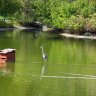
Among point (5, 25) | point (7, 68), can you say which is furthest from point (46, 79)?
point (5, 25)

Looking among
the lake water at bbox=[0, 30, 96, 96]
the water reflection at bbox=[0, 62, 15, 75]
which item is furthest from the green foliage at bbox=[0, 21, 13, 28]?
the water reflection at bbox=[0, 62, 15, 75]

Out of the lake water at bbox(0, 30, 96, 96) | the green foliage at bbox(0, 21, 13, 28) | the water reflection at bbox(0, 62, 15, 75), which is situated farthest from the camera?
the green foliage at bbox(0, 21, 13, 28)

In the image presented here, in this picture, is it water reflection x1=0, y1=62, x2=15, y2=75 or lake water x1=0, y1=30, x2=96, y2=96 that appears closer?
lake water x1=0, y1=30, x2=96, y2=96

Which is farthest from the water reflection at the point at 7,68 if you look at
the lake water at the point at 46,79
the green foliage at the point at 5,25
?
the green foliage at the point at 5,25

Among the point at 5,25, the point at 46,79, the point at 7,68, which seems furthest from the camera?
the point at 5,25

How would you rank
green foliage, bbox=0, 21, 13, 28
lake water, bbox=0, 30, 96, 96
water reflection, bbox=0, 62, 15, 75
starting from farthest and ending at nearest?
1. green foliage, bbox=0, 21, 13, 28
2. water reflection, bbox=0, 62, 15, 75
3. lake water, bbox=0, 30, 96, 96

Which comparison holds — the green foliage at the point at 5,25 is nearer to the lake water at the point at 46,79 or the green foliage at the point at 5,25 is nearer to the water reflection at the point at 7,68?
the lake water at the point at 46,79

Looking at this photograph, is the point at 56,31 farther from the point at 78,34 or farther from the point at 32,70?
the point at 32,70

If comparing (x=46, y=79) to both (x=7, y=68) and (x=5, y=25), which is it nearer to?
(x=7, y=68)

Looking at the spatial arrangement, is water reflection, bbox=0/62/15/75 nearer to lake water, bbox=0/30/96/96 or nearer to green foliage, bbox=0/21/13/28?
lake water, bbox=0/30/96/96

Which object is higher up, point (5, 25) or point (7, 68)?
point (7, 68)

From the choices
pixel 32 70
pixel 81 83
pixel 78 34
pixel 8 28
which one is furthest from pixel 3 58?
pixel 8 28

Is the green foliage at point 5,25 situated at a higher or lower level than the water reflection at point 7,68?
lower

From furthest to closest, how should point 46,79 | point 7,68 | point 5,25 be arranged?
A: point 5,25 → point 7,68 → point 46,79
